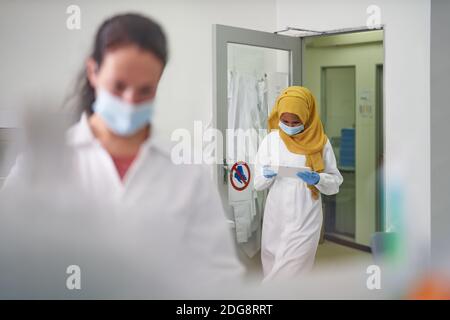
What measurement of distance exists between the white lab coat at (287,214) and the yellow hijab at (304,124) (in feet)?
0.09

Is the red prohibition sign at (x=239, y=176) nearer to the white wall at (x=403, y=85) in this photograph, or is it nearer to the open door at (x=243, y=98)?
the open door at (x=243, y=98)

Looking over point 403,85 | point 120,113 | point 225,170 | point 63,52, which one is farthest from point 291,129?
point 63,52

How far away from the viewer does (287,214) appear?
2.30m

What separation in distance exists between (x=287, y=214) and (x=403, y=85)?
30.0 inches

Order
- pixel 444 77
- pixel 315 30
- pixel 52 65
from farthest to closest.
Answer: pixel 315 30 < pixel 444 77 < pixel 52 65

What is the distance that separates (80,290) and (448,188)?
1653 mm

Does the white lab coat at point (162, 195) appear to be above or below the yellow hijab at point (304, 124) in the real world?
below

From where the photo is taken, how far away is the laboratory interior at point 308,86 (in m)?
2.13

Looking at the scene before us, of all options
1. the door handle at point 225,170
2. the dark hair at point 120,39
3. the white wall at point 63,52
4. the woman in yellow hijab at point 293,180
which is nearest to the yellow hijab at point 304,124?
the woman in yellow hijab at point 293,180

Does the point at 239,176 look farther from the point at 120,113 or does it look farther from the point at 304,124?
the point at 120,113

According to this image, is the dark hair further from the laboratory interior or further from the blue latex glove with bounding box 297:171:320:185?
the blue latex glove with bounding box 297:171:320:185

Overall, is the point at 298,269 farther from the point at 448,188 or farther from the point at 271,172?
the point at 448,188
